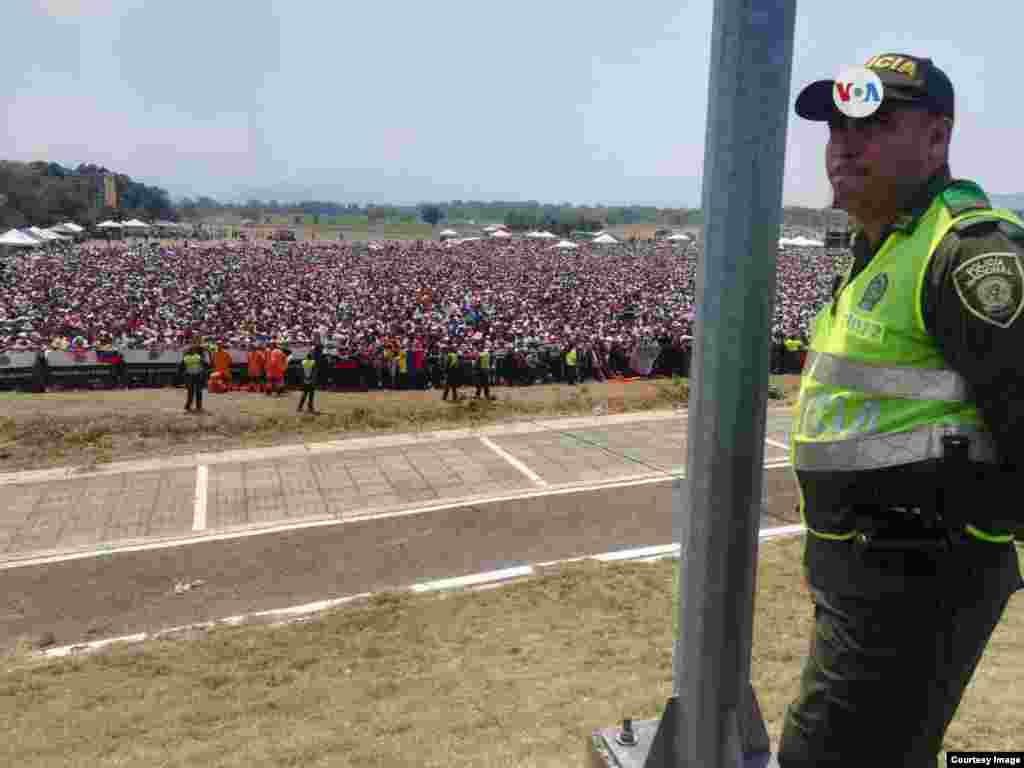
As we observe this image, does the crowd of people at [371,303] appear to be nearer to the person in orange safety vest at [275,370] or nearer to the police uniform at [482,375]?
the person in orange safety vest at [275,370]

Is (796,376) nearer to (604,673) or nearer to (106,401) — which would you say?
(106,401)

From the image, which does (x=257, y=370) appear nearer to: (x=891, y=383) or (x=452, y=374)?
(x=452, y=374)

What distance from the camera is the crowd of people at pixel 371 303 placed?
831 inches

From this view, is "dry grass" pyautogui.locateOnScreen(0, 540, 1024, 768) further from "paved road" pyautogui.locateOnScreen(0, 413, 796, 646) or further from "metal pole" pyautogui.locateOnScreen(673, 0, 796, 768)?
"metal pole" pyautogui.locateOnScreen(673, 0, 796, 768)

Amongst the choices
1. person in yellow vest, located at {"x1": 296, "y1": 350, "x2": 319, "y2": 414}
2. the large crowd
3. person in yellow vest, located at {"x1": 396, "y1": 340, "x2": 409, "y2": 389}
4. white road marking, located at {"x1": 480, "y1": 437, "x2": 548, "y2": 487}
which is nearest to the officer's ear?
white road marking, located at {"x1": 480, "y1": 437, "x2": 548, "y2": 487}

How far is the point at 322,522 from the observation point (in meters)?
8.90

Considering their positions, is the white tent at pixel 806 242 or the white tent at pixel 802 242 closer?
the white tent at pixel 806 242

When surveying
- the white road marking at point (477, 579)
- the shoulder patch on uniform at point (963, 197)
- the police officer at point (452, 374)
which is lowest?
the white road marking at point (477, 579)

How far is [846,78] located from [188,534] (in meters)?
8.39

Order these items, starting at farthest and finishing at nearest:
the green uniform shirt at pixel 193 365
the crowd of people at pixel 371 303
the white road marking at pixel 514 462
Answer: the crowd of people at pixel 371 303, the green uniform shirt at pixel 193 365, the white road marking at pixel 514 462

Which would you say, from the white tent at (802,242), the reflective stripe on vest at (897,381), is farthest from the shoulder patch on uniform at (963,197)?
the white tent at (802,242)

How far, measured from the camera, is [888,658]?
1558 mm

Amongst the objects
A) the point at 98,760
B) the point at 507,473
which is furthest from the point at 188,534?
the point at 98,760

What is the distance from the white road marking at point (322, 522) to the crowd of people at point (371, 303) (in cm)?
561
